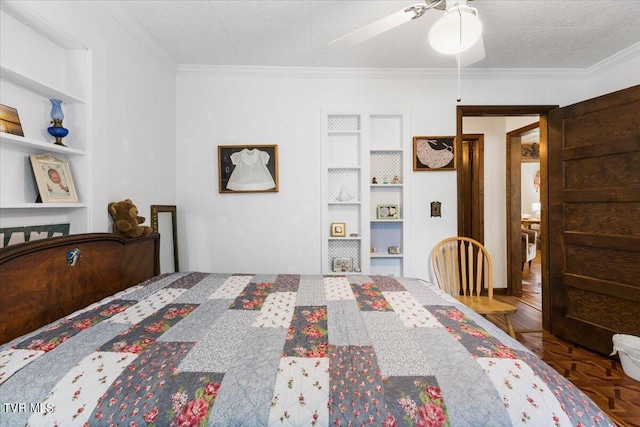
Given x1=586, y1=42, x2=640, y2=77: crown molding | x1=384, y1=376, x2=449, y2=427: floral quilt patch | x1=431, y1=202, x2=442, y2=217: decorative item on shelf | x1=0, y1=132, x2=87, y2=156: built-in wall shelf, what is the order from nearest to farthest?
x1=384, y1=376, x2=449, y2=427: floral quilt patch < x1=0, y1=132, x2=87, y2=156: built-in wall shelf < x1=586, y1=42, x2=640, y2=77: crown molding < x1=431, y1=202, x2=442, y2=217: decorative item on shelf

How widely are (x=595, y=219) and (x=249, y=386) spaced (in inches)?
115

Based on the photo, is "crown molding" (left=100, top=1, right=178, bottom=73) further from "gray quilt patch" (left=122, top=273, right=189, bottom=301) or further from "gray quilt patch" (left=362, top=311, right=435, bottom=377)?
"gray quilt patch" (left=362, top=311, right=435, bottom=377)

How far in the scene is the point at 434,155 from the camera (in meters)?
2.68

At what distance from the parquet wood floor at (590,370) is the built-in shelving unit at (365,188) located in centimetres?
131

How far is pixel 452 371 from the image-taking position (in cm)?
79

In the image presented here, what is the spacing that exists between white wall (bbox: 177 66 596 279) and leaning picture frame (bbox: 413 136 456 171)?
2.7 inches

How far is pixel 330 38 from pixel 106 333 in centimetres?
229

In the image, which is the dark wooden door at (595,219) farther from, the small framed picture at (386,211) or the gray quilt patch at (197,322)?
the gray quilt patch at (197,322)

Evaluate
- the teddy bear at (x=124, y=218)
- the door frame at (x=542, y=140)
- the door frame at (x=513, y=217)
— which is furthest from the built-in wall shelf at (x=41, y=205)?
the door frame at (x=513, y=217)

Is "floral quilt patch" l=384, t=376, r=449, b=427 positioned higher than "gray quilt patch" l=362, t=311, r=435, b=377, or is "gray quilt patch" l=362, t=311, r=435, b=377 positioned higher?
"gray quilt patch" l=362, t=311, r=435, b=377

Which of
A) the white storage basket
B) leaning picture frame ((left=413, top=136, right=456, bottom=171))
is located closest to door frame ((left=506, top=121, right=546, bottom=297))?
leaning picture frame ((left=413, top=136, right=456, bottom=171))

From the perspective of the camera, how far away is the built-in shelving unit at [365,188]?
2656 millimetres

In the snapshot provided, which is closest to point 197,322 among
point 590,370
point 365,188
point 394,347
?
point 394,347

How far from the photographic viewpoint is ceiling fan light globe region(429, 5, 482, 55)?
1.22 m
